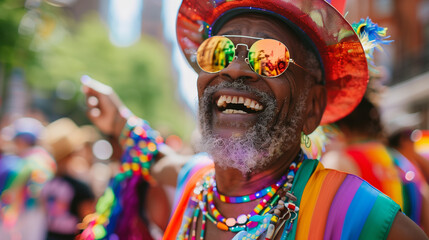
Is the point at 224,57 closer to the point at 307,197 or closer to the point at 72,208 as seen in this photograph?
the point at 307,197

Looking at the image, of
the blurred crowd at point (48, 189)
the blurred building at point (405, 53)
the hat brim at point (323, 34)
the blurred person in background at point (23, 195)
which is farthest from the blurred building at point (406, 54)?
the hat brim at point (323, 34)

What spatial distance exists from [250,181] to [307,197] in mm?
294

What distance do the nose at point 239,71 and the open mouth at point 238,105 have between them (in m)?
0.10

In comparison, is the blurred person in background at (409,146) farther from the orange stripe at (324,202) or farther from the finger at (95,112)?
the finger at (95,112)

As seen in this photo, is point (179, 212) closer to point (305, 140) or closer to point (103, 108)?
point (305, 140)

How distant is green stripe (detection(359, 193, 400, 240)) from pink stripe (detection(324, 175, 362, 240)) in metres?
0.09

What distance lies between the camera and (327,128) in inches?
110

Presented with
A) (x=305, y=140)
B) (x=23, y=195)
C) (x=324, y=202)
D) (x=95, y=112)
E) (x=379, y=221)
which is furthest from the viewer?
(x=23, y=195)

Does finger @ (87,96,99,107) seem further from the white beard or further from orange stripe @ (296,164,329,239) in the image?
orange stripe @ (296,164,329,239)

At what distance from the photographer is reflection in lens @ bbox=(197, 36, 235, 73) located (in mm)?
1847

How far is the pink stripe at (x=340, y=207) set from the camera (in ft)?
4.93

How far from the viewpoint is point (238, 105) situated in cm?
182

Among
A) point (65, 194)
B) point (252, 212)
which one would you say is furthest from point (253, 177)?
point (65, 194)

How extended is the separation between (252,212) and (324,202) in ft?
1.11
